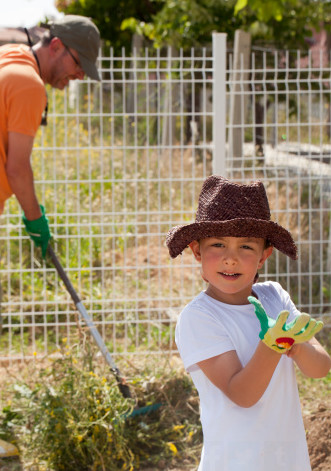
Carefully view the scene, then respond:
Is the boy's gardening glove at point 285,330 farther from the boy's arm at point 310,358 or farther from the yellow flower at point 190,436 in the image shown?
the yellow flower at point 190,436

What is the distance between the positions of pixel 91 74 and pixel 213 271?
6.88 feet

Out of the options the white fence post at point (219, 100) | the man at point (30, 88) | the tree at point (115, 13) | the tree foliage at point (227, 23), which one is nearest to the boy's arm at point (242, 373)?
the man at point (30, 88)

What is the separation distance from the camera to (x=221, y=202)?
1.91 m

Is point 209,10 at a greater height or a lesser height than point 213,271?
greater

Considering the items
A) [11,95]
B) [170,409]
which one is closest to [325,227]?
[170,409]

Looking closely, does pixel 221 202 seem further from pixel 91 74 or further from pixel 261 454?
pixel 91 74

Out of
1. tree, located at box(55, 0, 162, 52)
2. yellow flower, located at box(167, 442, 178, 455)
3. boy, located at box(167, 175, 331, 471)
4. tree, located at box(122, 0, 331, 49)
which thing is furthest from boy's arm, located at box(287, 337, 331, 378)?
tree, located at box(55, 0, 162, 52)

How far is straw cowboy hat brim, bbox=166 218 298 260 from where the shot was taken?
1.86m

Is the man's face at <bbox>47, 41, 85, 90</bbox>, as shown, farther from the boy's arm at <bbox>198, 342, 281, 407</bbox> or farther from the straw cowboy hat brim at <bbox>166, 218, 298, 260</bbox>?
the boy's arm at <bbox>198, 342, 281, 407</bbox>

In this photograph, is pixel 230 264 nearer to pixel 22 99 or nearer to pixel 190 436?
pixel 22 99

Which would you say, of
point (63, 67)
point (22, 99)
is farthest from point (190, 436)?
point (63, 67)

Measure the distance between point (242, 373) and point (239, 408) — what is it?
0.48 feet

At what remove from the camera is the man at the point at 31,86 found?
10.8ft

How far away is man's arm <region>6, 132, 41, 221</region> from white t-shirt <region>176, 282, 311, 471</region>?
1.69 metres
